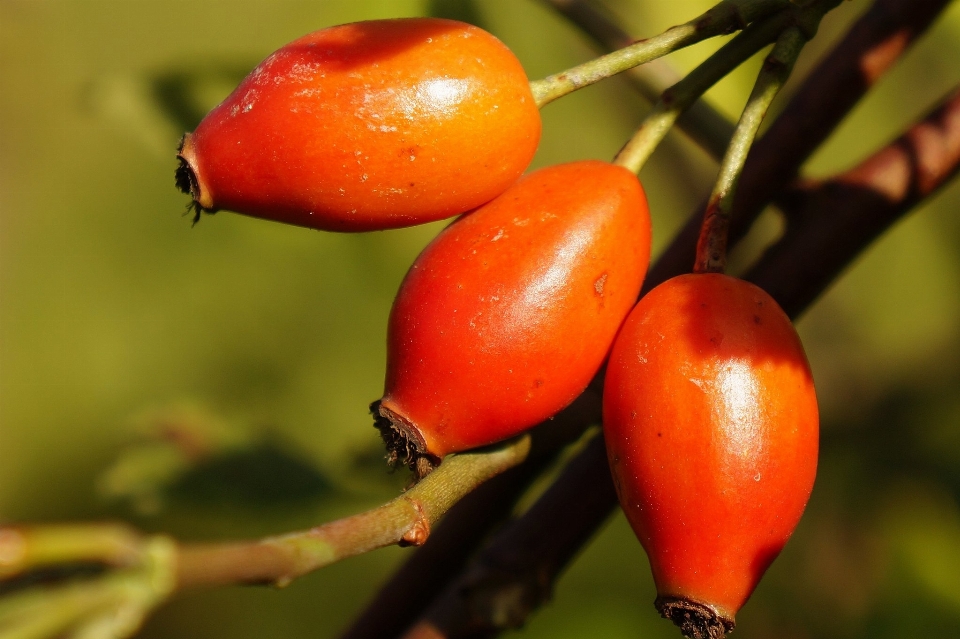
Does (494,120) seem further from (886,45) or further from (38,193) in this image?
(38,193)

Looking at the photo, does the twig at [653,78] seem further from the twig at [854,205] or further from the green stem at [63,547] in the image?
the green stem at [63,547]

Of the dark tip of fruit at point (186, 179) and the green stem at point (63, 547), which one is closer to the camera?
the green stem at point (63, 547)

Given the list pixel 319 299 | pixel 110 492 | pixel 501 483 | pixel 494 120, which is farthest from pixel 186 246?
pixel 494 120

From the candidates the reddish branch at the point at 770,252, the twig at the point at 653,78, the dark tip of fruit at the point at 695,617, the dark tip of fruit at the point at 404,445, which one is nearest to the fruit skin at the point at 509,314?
the dark tip of fruit at the point at 404,445

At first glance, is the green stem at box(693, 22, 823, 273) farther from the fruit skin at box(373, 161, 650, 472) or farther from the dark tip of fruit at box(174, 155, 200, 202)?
Answer: the dark tip of fruit at box(174, 155, 200, 202)

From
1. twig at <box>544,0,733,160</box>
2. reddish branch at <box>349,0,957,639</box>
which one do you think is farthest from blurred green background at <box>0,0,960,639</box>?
reddish branch at <box>349,0,957,639</box>

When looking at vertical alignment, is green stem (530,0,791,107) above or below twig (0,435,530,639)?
above

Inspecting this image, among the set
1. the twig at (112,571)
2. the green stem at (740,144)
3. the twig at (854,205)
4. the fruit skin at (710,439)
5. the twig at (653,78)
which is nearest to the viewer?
the twig at (112,571)
